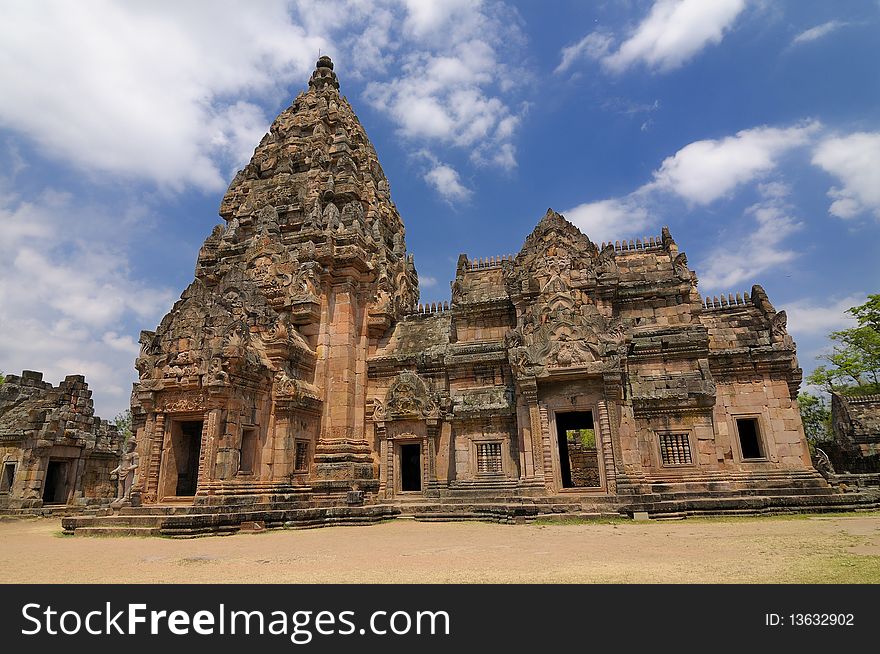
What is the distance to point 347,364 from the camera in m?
19.4

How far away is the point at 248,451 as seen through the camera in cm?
1548

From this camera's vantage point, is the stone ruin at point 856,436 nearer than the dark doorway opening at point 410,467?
No

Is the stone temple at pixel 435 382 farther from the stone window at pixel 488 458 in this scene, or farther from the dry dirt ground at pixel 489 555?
the dry dirt ground at pixel 489 555

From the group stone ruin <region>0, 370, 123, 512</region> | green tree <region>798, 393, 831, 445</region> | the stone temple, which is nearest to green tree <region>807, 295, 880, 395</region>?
green tree <region>798, 393, 831, 445</region>

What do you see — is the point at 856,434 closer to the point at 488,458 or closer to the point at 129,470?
the point at 488,458

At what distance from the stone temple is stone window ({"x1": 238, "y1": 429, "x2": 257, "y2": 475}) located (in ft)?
0.19

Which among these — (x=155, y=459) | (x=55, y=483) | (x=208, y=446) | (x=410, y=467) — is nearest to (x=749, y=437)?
(x=410, y=467)

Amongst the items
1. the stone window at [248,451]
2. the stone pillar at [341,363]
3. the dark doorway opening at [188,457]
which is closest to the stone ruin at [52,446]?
the dark doorway opening at [188,457]

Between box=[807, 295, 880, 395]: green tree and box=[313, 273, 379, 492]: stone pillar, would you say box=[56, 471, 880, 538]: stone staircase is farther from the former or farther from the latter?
box=[807, 295, 880, 395]: green tree

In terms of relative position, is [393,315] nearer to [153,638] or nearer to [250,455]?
[250,455]

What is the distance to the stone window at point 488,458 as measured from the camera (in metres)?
17.9

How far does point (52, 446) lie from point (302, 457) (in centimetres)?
1215

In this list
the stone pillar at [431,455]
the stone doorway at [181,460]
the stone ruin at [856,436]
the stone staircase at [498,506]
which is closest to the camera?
the stone staircase at [498,506]

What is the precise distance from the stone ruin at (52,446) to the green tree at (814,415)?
4394 cm
